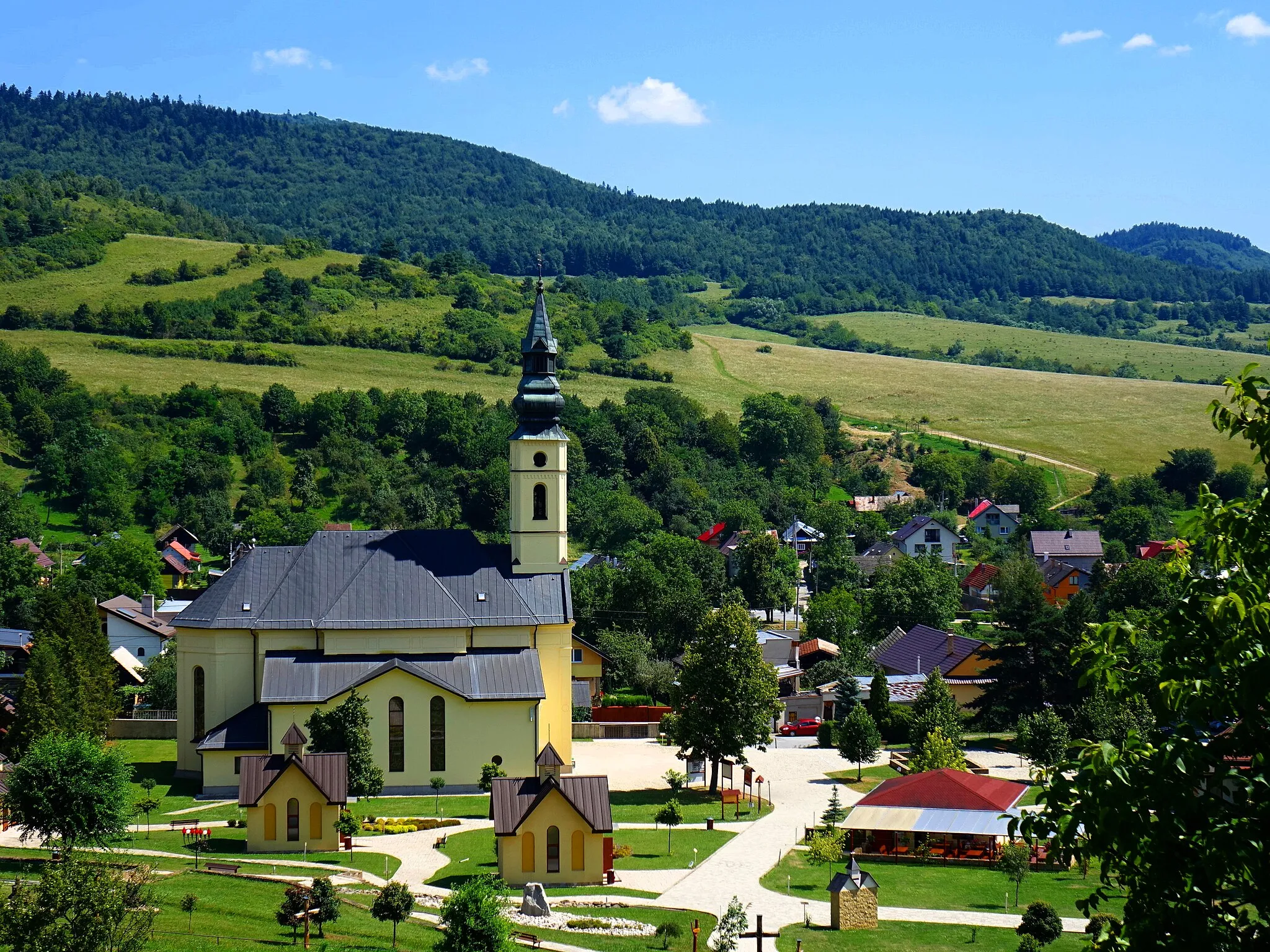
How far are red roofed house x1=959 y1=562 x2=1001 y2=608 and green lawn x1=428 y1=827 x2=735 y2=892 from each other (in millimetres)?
58072

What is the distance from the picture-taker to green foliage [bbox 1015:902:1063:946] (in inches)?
1282

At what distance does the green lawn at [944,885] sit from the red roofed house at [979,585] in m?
59.0

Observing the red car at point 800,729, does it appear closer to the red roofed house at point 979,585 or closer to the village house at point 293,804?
the village house at point 293,804

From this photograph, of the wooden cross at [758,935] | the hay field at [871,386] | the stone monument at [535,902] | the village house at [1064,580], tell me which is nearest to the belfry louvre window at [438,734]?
the stone monument at [535,902]

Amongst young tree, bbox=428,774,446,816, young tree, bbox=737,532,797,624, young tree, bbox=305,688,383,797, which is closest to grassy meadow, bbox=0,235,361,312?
young tree, bbox=737,532,797,624

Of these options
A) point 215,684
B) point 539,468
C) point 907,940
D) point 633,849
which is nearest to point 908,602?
point 539,468

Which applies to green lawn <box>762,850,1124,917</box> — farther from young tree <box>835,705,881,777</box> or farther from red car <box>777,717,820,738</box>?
red car <box>777,717,820,738</box>

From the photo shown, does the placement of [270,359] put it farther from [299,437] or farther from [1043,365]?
[1043,365]

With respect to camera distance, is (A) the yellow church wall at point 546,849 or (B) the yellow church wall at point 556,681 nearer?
(A) the yellow church wall at point 546,849

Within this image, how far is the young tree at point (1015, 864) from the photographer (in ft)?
125

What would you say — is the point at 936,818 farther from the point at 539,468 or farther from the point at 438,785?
the point at 539,468

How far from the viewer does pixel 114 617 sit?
78.8 meters

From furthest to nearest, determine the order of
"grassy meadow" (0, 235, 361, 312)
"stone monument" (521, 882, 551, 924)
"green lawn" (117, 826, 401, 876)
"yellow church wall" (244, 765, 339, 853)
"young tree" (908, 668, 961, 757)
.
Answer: "grassy meadow" (0, 235, 361, 312)
"young tree" (908, 668, 961, 757)
"yellow church wall" (244, 765, 339, 853)
"green lawn" (117, 826, 401, 876)
"stone monument" (521, 882, 551, 924)

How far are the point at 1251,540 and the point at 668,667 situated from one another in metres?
60.6
